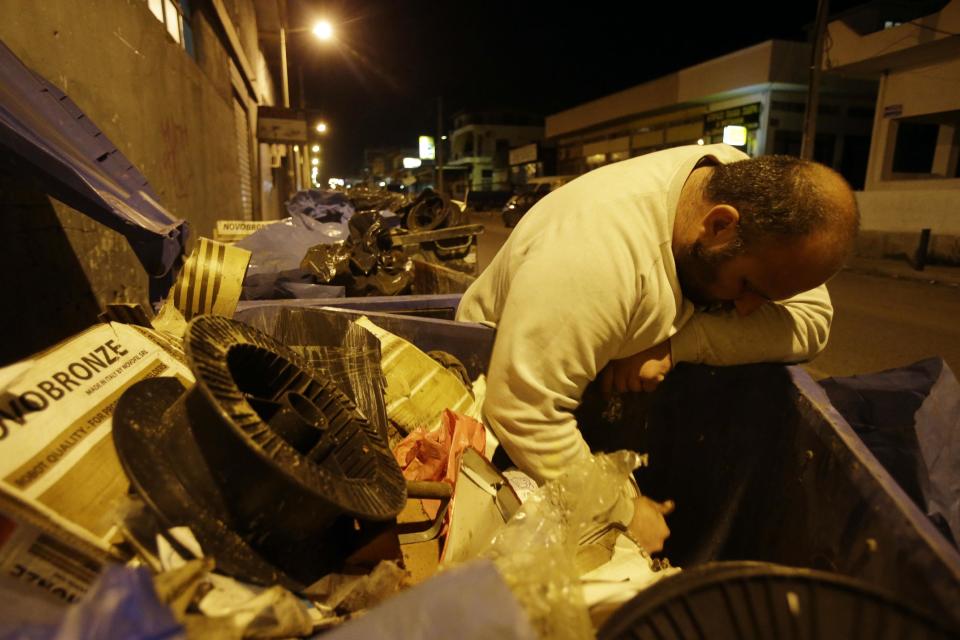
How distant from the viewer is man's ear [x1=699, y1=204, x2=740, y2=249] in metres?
1.45

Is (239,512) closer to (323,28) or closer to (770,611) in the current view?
(770,611)

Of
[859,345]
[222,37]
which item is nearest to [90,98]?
[859,345]

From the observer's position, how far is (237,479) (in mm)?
976

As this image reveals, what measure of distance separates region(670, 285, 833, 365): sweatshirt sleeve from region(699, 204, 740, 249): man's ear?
267 millimetres

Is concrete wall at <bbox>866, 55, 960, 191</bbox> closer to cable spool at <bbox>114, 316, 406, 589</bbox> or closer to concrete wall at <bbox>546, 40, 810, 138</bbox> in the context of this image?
concrete wall at <bbox>546, 40, 810, 138</bbox>

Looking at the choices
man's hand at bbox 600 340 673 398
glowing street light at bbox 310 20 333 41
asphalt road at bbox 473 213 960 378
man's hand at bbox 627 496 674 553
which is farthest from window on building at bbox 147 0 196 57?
glowing street light at bbox 310 20 333 41

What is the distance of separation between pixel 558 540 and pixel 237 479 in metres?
0.66

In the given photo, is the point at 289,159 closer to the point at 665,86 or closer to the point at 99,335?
the point at 665,86

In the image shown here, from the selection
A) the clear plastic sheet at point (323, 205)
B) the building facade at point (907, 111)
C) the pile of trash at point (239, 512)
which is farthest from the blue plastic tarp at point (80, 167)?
the building facade at point (907, 111)

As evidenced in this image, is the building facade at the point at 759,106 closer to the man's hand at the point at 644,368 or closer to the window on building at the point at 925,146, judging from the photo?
the window on building at the point at 925,146

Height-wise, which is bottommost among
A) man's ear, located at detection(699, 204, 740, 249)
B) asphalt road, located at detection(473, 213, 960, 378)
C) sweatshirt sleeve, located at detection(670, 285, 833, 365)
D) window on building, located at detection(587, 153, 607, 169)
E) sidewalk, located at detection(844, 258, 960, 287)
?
asphalt road, located at detection(473, 213, 960, 378)

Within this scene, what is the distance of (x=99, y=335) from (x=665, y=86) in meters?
29.7

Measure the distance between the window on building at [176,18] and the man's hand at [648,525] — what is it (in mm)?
5509

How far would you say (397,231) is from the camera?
224 inches
